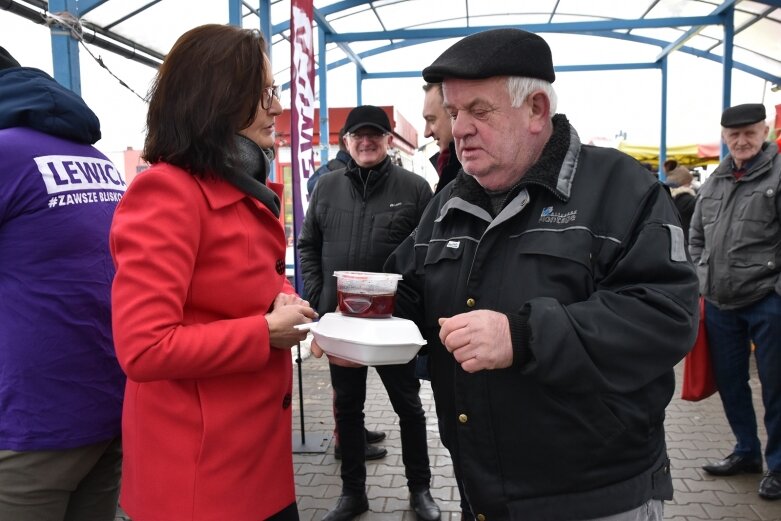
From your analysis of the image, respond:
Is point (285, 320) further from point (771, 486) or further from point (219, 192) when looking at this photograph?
point (771, 486)

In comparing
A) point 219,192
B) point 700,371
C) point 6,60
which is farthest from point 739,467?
A: point 6,60

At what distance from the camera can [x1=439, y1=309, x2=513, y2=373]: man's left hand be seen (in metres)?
1.35

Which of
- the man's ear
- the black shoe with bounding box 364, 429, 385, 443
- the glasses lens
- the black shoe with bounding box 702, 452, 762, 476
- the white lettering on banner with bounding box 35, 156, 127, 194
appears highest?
the glasses lens

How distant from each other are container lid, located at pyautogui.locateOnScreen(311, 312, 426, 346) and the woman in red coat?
0.50ft

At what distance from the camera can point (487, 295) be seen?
1.60 meters

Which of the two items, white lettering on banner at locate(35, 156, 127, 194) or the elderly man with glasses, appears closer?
white lettering on banner at locate(35, 156, 127, 194)

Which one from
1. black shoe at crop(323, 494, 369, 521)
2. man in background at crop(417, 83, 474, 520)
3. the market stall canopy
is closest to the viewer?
man in background at crop(417, 83, 474, 520)

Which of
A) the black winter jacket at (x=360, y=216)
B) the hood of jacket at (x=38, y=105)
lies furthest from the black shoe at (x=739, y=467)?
the hood of jacket at (x=38, y=105)

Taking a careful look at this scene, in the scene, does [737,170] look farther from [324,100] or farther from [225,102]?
[324,100]

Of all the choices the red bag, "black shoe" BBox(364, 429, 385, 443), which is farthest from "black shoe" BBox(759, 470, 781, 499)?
"black shoe" BBox(364, 429, 385, 443)

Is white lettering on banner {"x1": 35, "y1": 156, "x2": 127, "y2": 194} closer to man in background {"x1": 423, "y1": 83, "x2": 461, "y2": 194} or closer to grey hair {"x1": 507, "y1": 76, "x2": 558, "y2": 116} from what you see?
grey hair {"x1": 507, "y1": 76, "x2": 558, "y2": 116}

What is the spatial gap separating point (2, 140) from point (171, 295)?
0.75 m

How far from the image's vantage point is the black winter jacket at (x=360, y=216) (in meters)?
3.65

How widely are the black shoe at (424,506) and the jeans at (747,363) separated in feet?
7.06
